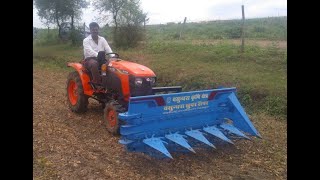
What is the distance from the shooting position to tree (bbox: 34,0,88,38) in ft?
62.3

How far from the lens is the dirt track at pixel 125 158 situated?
172 inches

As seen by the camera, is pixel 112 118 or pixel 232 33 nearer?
pixel 112 118

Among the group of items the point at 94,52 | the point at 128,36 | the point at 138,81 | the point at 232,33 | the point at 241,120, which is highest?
the point at 232,33

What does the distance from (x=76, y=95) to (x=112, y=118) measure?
1.75 metres

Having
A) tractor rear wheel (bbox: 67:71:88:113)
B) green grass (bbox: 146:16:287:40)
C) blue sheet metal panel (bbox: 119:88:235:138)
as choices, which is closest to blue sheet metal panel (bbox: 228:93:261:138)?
blue sheet metal panel (bbox: 119:88:235:138)

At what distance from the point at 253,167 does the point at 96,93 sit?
3.04 m

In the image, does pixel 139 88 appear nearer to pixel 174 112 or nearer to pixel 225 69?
pixel 174 112

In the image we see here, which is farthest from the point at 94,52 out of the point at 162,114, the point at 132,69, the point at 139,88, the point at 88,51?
the point at 162,114

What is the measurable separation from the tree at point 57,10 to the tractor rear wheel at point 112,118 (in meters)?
14.1

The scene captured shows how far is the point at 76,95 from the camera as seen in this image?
7.09 meters
